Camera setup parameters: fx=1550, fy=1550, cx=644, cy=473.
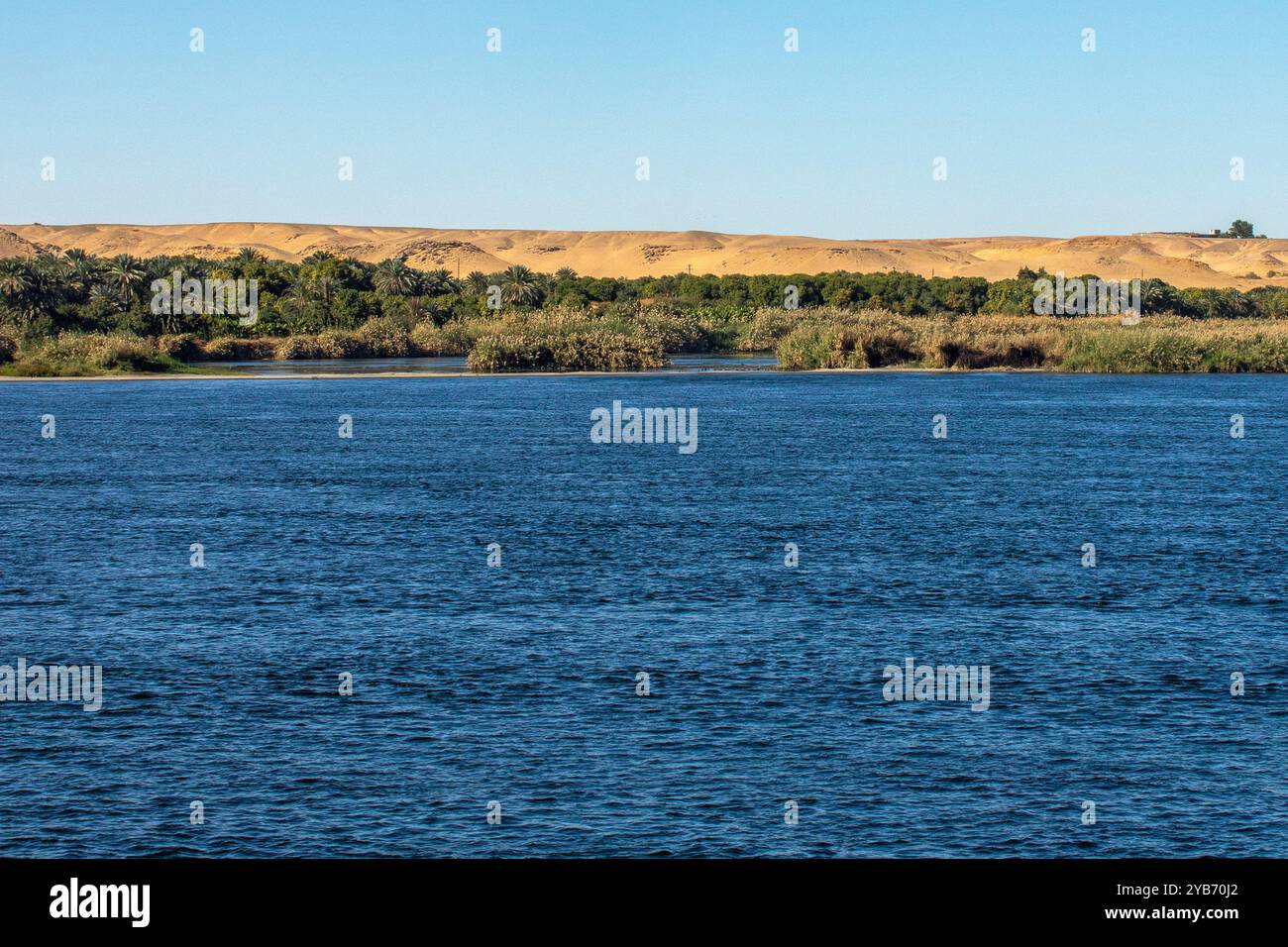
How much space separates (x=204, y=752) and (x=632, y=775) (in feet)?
15.6

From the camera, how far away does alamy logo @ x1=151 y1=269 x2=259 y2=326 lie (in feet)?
398

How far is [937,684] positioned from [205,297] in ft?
391

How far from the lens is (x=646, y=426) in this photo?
64125 millimetres

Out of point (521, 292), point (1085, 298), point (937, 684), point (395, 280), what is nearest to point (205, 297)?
point (395, 280)

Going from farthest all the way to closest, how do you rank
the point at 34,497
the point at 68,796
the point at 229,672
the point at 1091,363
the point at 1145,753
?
the point at 1091,363 → the point at 34,497 → the point at 229,672 → the point at 1145,753 → the point at 68,796

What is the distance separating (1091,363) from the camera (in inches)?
3981

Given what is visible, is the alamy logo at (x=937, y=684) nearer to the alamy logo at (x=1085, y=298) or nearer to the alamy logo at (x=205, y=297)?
the alamy logo at (x=205, y=297)

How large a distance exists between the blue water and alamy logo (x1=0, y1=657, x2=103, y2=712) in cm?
32
